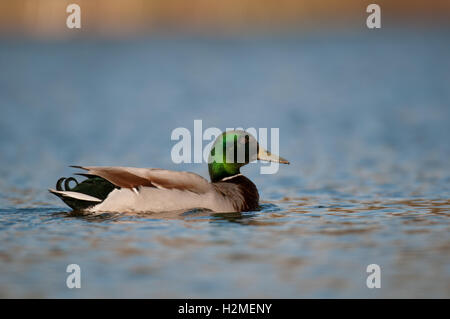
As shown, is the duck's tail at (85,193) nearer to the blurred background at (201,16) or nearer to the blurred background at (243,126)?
the blurred background at (243,126)

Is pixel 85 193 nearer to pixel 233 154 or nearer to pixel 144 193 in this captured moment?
pixel 144 193

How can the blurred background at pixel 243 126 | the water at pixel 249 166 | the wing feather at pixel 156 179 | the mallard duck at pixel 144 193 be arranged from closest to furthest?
the water at pixel 249 166 → the blurred background at pixel 243 126 → the mallard duck at pixel 144 193 → the wing feather at pixel 156 179

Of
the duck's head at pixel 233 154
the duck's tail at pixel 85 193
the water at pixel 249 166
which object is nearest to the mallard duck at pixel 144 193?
the duck's tail at pixel 85 193

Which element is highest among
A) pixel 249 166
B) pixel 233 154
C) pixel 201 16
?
pixel 201 16

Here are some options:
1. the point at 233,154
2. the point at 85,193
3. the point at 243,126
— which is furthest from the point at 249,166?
the point at 85,193

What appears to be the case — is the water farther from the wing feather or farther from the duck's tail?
the wing feather

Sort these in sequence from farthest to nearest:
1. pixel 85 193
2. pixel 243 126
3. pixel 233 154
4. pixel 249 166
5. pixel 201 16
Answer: pixel 201 16
pixel 243 126
pixel 249 166
pixel 233 154
pixel 85 193

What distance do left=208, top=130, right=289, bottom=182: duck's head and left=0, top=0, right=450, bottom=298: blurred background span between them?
635 mm

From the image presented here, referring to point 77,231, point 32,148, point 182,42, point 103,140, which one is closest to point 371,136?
point 103,140

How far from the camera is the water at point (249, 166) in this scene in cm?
628

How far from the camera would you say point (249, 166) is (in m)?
13.1

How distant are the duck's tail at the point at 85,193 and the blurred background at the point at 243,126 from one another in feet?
0.56

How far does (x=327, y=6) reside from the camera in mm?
43219

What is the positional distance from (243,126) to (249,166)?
3.29 m
